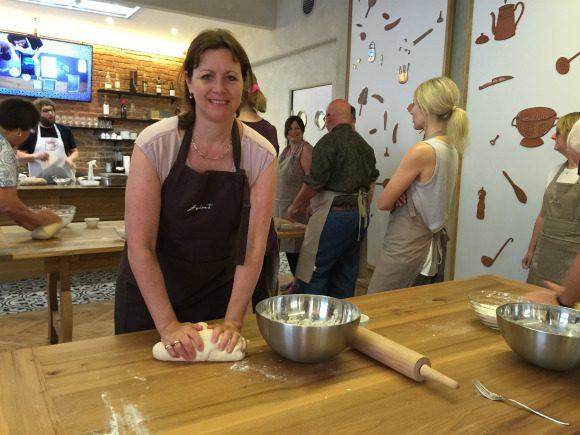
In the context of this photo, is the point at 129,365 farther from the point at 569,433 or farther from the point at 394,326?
the point at 569,433

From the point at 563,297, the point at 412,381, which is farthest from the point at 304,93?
the point at 412,381

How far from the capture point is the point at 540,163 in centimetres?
318

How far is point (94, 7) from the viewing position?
6.22 metres

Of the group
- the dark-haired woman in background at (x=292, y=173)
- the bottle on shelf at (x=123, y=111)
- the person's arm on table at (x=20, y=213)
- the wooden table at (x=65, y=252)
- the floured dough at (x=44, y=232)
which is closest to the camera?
the wooden table at (x=65, y=252)

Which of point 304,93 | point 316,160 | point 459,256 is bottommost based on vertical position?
point 459,256

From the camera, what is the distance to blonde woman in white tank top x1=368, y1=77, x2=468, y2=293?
236cm

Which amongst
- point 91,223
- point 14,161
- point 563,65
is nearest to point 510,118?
point 563,65

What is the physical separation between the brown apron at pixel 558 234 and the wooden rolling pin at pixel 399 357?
5.67 ft

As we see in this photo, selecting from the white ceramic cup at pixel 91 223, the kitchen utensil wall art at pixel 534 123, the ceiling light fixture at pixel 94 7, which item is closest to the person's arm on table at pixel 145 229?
the white ceramic cup at pixel 91 223

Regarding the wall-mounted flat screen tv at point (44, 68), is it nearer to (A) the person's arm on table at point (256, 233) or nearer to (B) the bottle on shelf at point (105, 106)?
(B) the bottle on shelf at point (105, 106)

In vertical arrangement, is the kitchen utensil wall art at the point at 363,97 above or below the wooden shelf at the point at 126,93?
below

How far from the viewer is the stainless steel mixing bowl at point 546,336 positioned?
3.55ft

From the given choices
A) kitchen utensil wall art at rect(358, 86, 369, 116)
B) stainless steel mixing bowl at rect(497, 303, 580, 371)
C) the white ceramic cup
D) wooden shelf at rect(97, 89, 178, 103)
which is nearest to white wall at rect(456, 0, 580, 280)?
kitchen utensil wall art at rect(358, 86, 369, 116)

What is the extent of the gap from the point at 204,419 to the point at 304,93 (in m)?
5.48
